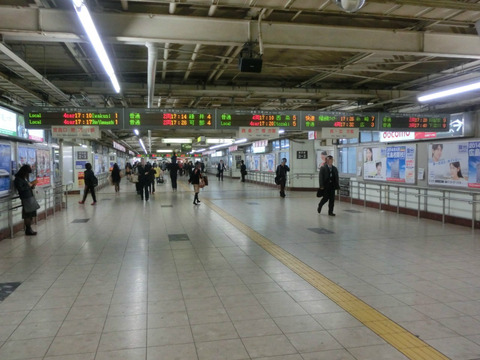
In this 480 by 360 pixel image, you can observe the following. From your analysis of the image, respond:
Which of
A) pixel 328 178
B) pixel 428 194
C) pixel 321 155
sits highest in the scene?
pixel 321 155

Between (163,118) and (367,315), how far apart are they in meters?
7.12

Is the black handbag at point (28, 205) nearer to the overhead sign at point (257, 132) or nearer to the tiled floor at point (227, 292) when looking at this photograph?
the tiled floor at point (227, 292)

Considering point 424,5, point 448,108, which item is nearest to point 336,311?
point 424,5

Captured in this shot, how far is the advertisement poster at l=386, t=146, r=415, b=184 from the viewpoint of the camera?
10.6m

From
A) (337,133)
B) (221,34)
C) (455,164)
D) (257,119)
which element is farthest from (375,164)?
(221,34)

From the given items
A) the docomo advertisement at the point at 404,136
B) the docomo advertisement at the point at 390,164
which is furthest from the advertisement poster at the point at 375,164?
the docomo advertisement at the point at 404,136

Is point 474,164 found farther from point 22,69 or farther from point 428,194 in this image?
point 22,69

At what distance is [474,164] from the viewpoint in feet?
28.2

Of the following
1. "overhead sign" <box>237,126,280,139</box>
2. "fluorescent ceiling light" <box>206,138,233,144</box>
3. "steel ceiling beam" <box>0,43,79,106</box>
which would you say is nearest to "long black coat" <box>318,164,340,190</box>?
"overhead sign" <box>237,126,280,139</box>

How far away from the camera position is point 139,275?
504cm

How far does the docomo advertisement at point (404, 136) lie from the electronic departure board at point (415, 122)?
15.6 inches

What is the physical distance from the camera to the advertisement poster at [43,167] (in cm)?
950

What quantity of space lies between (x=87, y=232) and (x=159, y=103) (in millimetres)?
6146

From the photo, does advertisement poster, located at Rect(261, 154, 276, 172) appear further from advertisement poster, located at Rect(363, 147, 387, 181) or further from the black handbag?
the black handbag
